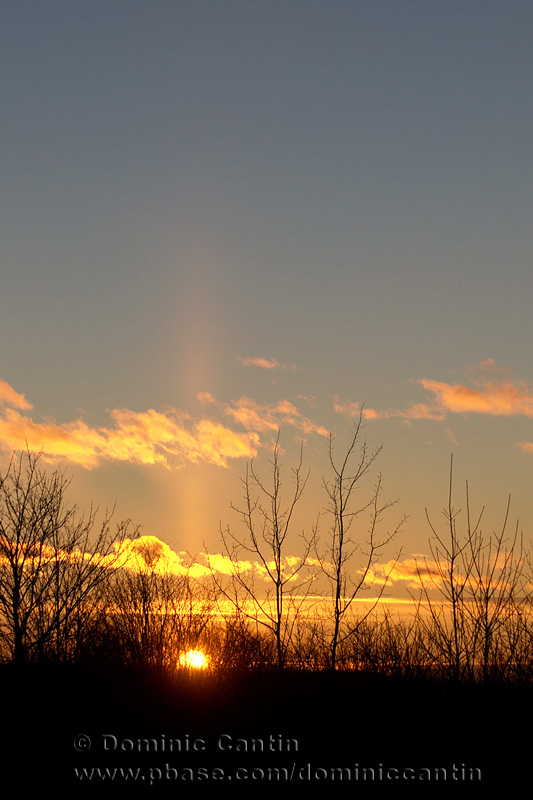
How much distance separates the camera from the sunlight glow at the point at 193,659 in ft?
71.5

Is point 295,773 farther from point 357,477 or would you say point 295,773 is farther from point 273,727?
point 357,477

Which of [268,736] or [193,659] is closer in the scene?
[268,736]

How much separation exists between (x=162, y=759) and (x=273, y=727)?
264cm

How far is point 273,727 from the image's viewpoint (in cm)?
1418

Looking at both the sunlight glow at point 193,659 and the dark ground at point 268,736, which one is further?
the sunlight glow at point 193,659

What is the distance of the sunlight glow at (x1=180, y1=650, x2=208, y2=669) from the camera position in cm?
2181

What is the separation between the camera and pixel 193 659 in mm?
23688

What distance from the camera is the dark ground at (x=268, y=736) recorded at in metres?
11.4

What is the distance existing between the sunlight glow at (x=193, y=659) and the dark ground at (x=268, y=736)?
127 inches

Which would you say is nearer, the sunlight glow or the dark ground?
the dark ground

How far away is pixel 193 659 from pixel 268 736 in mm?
10470

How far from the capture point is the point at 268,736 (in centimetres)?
1372

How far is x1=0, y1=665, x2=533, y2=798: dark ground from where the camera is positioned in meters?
11.4

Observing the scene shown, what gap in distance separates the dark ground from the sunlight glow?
10.6 ft
